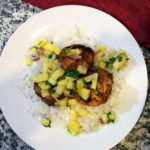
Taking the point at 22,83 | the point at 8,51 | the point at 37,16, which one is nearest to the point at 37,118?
the point at 22,83

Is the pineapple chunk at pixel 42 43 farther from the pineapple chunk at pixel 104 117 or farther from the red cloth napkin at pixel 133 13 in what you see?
the pineapple chunk at pixel 104 117

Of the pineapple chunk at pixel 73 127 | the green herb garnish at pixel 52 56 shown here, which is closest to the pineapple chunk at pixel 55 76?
the green herb garnish at pixel 52 56

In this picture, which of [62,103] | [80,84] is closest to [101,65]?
[80,84]

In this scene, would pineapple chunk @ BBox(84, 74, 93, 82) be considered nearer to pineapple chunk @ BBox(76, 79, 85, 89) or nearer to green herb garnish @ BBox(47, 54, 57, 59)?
pineapple chunk @ BBox(76, 79, 85, 89)

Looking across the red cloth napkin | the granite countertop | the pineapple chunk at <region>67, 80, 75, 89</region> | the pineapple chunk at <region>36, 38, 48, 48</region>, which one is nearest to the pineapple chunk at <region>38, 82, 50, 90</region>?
the pineapple chunk at <region>67, 80, 75, 89</region>

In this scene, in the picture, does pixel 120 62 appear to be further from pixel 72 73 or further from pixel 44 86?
pixel 44 86
